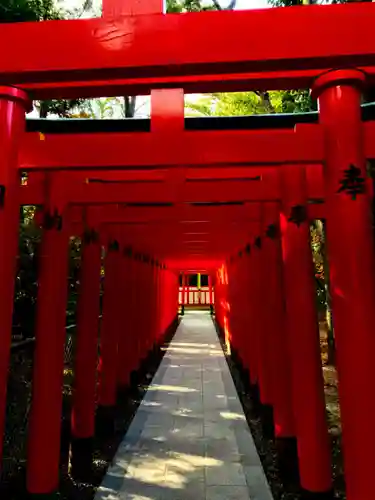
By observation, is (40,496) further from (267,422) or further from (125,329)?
(125,329)

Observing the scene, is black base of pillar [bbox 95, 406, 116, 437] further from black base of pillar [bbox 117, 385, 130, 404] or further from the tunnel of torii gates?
the tunnel of torii gates

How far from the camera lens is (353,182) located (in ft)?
7.85

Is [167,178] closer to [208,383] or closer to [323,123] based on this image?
[323,123]

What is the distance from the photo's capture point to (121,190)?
3.93 metres

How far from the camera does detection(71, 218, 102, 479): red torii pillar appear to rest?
446cm

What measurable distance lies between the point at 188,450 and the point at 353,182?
408 centimetres

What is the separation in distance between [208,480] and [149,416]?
2.38m

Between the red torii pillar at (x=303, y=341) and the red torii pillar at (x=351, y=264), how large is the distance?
3.57 ft

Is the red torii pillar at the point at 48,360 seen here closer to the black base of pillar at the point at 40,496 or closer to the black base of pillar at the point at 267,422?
the black base of pillar at the point at 40,496

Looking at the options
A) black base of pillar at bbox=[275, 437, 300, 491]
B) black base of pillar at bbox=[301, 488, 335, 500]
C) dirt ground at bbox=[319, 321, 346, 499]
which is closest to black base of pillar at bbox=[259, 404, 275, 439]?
dirt ground at bbox=[319, 321, 346, 499]

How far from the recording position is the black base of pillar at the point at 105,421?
5.67 meters

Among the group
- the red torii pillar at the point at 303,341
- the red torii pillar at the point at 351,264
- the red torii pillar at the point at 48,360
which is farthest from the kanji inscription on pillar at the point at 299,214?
the red torii pillar at the point at 48,360

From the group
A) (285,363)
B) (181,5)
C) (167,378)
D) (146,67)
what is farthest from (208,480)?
(181,5)

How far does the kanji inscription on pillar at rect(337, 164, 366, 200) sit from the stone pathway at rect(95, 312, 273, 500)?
3123mm
